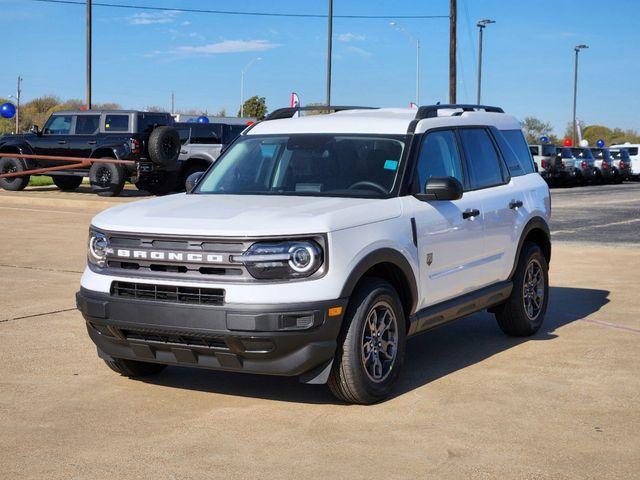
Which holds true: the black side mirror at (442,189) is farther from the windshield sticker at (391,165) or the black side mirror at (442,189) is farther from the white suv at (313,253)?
the windshield sticker at (391,165)

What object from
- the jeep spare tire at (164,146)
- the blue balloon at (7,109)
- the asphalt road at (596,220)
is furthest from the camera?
the blue balloon at (7,109)

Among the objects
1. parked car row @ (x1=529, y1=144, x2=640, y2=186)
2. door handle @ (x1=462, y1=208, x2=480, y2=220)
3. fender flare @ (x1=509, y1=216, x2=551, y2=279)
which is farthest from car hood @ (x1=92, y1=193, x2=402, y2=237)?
parked car row @ (x1=529, y1=144, x2=640, y2=186)

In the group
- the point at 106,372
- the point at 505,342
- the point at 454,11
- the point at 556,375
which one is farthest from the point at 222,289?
the point at 454,11

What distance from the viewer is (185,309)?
582 cm

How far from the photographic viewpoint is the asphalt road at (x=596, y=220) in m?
18.1

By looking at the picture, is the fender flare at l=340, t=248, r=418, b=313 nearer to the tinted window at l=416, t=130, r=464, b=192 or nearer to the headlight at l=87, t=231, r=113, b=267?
the tinted window at l=416, t=130, r=464, b=192

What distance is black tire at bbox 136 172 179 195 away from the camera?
2650 centimetres

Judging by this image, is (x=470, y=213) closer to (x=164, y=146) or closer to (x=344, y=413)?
(x=344, y=413)

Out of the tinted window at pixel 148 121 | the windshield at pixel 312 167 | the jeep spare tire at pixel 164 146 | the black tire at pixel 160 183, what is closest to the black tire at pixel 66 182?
the black tire at pixel 160 183

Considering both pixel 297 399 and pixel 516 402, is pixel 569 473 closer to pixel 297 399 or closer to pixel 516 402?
pixel 516 402

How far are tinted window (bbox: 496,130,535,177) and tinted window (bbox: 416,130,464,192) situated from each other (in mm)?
937

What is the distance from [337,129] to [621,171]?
1900 inches

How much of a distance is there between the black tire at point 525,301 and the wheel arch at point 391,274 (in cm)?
183

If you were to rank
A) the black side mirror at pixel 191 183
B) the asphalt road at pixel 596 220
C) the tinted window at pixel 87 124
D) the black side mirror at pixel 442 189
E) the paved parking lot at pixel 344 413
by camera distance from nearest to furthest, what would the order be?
1. the paved parking lot at pixel 344 413
2. the black side mirror at pixel 442 189
3. the black side mirror at pixel 191 183
4. the asphalt road at pixel 596 220
5. the tinted window at pixel 87 124
